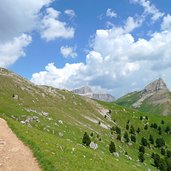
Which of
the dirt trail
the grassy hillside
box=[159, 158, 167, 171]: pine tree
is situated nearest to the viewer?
the dirt trail

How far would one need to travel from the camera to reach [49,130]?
3457 inches

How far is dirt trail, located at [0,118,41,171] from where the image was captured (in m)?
29.1

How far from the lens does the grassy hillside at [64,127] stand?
35.5 m

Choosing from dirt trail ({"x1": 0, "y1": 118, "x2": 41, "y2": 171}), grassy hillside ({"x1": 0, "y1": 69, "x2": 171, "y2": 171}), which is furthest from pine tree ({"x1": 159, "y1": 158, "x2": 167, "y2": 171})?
dirt trail ({"x1": 0, "y1": 118, "x2": 41, "y2": 171})

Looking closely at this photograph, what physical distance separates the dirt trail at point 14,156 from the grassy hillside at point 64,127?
0.81 metres

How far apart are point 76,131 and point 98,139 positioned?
797 cm

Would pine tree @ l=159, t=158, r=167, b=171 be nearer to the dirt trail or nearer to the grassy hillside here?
the grassy hillside

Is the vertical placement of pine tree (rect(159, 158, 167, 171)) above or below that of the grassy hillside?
below

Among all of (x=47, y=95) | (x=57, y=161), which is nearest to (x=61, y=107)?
(x=47, y=95)

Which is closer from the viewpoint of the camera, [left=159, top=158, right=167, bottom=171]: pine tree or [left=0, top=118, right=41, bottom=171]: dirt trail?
[left=0, top=118, right=41, bottom=171]: dirt trail

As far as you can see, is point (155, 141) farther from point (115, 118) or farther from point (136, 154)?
point (136, 154)

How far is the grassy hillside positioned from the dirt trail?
0.81 meters

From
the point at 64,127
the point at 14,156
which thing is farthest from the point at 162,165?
the point at 14,156

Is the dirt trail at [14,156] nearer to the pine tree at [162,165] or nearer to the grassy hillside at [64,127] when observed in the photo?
the grassy hillside at [64,127]
